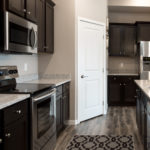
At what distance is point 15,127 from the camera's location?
76.4 inches

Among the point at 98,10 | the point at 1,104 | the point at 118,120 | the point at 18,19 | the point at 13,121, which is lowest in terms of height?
the point at 118,120

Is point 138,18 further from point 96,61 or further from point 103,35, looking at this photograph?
point 96,61

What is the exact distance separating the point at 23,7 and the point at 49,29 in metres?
1.35

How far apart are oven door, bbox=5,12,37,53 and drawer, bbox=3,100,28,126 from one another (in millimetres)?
670

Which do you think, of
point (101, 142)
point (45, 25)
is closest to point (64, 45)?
point (45, 25)

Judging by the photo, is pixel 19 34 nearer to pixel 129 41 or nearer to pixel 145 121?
pixel 145 121

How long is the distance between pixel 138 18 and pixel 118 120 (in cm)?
344

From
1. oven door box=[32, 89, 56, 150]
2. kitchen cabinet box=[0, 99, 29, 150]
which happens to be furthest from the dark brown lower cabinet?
kitchen cabinet box=[0, 99, 29, 150]

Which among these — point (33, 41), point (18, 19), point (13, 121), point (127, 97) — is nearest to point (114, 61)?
point (127, 97)

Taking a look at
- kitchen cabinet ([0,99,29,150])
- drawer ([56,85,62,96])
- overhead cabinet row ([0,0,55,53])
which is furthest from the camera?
drawer ([56,85,62,96])

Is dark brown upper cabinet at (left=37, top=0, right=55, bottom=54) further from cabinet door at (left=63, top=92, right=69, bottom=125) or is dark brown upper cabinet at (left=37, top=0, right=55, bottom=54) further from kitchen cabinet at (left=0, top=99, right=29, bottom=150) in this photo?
kitchen cabinet at (left=0, top=99, right=29, bottom=150)

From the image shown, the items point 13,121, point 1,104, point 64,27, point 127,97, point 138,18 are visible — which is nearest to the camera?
point 1,104

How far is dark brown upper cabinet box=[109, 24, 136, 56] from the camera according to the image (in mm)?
6465

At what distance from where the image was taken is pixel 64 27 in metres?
4.41
